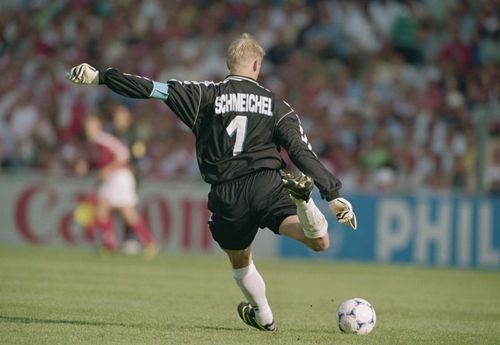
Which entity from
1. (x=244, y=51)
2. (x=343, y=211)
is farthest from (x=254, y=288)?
(x=244, y=51)

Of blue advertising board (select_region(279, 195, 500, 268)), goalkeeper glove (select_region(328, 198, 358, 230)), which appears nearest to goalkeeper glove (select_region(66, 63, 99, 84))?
goalkeeper glove (select_region(328, 198, 358, 230))

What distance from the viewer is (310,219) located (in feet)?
26.2

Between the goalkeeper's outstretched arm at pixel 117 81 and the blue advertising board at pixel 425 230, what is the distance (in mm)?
11678

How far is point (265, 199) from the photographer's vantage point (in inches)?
331

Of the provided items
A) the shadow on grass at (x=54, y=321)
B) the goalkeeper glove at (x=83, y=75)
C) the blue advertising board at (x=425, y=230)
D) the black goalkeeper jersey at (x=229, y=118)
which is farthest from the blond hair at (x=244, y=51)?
the blue advertising board at (x=425, y=230)

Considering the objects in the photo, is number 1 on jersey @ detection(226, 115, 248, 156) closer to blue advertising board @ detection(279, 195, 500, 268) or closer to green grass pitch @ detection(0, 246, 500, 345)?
green grass pitch @ detection(0, 246, 500, 345)

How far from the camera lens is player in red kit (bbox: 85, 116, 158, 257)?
19172mm

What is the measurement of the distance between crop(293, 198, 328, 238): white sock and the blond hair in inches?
50.6

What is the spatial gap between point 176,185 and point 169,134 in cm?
200

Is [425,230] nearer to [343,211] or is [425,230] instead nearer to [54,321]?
[54,321]

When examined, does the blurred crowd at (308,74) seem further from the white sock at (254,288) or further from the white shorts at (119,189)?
the white sock at (254,288)

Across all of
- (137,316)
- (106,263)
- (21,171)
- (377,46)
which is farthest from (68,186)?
(137,316)

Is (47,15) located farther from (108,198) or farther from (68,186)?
(108,198)

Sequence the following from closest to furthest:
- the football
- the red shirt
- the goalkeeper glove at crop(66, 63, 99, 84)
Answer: the goalkeeper glove at crop(66, 63, 99, 84) → the football → the red shirt
